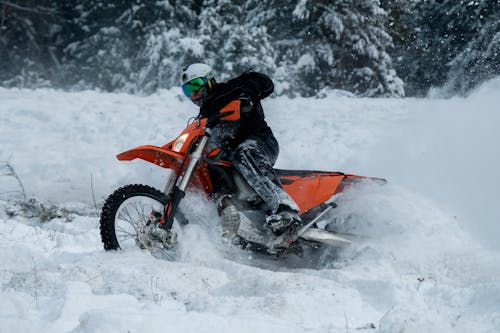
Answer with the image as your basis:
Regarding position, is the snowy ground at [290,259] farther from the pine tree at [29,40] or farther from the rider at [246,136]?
the pine tree at [29,40]

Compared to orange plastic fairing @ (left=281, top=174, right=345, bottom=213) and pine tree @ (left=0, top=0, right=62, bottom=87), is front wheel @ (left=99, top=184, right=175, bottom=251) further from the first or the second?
pine tree @ (left=0, top=0, right=62, bottom=87)

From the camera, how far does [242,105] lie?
15.4 feet

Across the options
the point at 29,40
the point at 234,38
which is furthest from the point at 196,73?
the point at 29,40

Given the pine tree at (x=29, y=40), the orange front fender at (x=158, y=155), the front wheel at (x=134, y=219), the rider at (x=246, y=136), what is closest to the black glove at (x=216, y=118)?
the rider at (x=246, y=136)

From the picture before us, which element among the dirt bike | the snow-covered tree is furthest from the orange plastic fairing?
the snow-covered tree

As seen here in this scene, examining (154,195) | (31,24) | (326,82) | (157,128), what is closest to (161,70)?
(326,82)

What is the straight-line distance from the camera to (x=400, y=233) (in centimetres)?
501

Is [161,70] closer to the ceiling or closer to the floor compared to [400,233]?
closer to the floor

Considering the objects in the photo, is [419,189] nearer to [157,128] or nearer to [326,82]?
[157,128]

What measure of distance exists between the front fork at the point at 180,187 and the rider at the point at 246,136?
0.24 meters

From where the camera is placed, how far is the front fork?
4.41 meters

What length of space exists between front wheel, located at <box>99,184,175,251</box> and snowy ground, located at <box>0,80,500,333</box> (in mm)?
136

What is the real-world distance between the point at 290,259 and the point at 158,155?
1551 mm

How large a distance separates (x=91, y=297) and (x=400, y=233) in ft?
9.14
